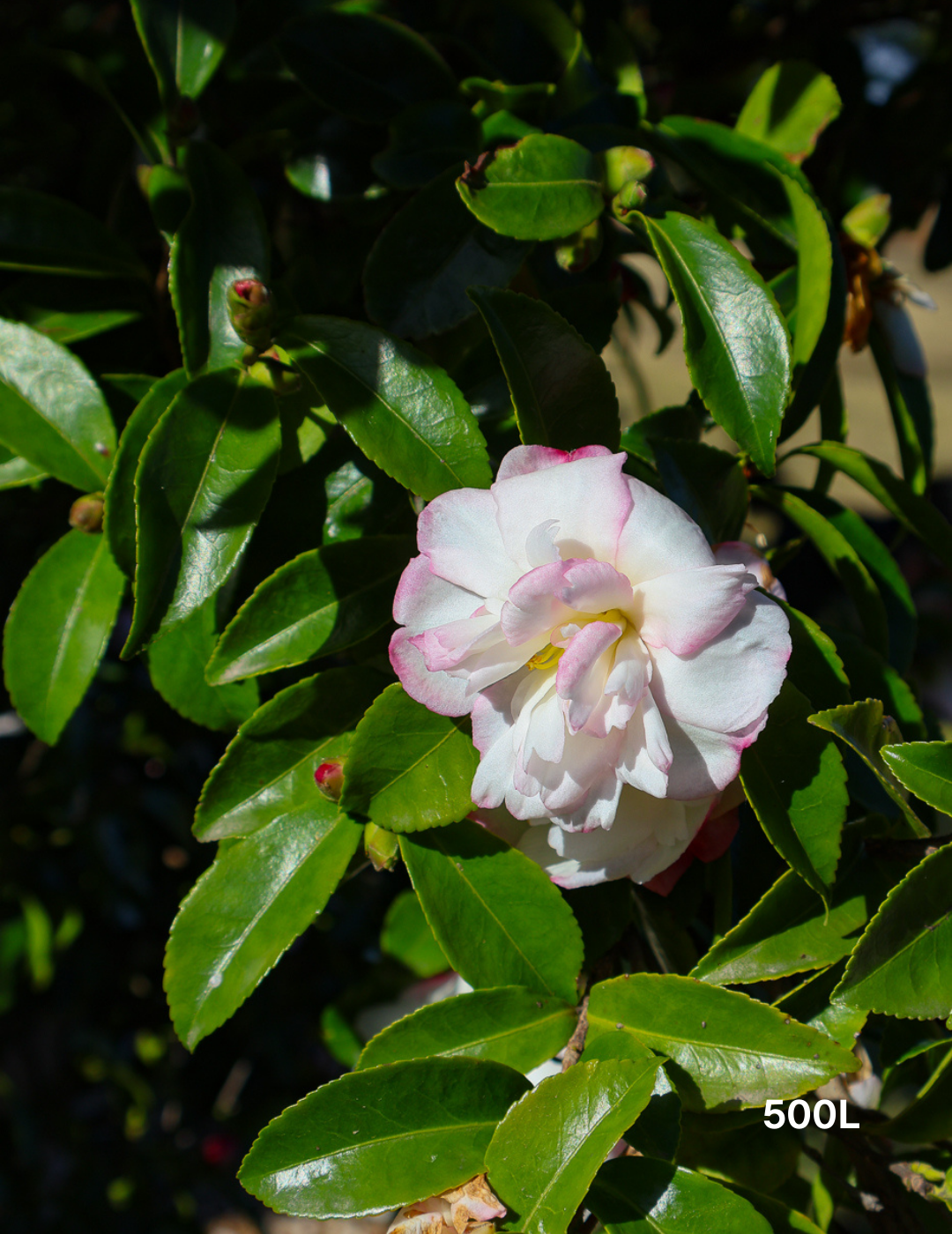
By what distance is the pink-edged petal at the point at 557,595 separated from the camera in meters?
0.49

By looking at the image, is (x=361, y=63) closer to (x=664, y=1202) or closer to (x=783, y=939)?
(x=783, y=939)

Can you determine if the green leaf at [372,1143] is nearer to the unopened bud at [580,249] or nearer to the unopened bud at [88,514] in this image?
the unopened bud at [88,514]

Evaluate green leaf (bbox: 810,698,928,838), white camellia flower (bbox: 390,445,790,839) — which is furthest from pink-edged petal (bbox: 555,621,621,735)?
green leaf (bbox: 810,698,928,838)

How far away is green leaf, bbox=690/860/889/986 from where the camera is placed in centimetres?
59

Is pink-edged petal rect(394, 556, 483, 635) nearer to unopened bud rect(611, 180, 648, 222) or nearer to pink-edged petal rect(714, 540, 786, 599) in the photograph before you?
pink-edged petal rect(714, 540, 786, 599)

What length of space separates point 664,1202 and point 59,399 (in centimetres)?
67

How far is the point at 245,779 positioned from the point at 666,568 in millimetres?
320

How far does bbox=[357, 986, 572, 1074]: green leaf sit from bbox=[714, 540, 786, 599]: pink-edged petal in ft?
1.00

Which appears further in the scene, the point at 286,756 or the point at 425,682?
the point at 286,756

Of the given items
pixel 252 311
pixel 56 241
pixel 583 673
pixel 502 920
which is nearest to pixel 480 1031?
pixel 502 920

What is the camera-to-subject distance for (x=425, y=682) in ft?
1.80

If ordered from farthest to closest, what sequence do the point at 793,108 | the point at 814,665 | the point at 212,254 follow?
the point at 793,108, the point at 212,254, the point at 814,665

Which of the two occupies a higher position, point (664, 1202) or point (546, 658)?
point (546, 658)

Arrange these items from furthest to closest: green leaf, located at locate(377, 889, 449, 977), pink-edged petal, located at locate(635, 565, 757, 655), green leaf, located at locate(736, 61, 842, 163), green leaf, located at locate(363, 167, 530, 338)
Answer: green leaf, located at locate(377, 889, 449, 977) < green leaf, located at locate(736, 61, 842, 163) < green leaf, located at locate(363, 167, 530, 338) < pink-edged petal, located at locate(635, 565, 757, 655)
